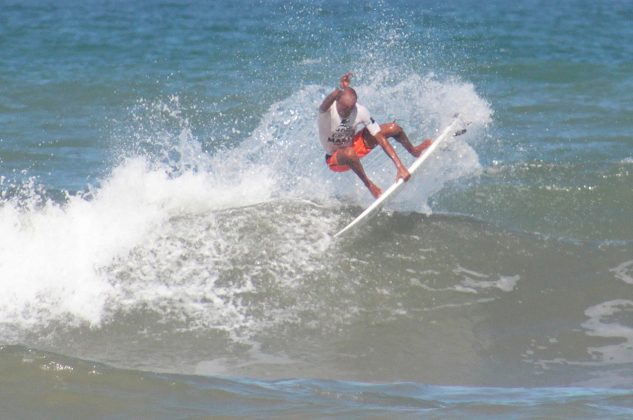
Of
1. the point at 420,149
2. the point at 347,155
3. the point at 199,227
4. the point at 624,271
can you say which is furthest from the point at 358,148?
the point at 624,271

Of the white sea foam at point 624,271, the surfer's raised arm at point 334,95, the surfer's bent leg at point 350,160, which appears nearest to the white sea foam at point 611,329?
the white sea foam at point 624,271

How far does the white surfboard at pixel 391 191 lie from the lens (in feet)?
34.4

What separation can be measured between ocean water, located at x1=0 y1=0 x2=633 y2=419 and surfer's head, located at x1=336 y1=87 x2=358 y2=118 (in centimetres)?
120

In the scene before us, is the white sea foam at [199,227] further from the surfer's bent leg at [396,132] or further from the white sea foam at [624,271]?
the white sea foam at [624,271]


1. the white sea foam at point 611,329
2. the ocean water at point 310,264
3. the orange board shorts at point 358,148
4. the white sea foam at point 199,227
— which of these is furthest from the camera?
the orange board shorts at point 358,148

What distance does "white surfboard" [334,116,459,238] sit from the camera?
1049 centimetres

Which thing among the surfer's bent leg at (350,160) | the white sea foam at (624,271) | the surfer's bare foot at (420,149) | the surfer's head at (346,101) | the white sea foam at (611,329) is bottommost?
the white sea foam at (611,329)

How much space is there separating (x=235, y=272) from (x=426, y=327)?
1833 millimetres

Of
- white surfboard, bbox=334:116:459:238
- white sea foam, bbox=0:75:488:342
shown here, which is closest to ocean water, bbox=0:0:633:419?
white sea foam, bbox=0:75:488:342

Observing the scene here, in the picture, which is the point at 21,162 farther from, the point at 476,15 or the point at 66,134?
the point at 476,15

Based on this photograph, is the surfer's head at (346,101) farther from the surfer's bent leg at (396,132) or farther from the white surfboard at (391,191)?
the white surfboard at (391,191)

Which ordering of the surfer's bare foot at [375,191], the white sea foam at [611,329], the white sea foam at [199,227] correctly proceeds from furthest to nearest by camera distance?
the surfer's bare foot at [375,191], the white sea foam at [199,227], the white sea foam at [611,329]

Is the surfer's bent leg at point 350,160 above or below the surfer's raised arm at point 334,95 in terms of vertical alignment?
below

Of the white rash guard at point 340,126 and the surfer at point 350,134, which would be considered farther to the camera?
the white rash guard at point 340,126
